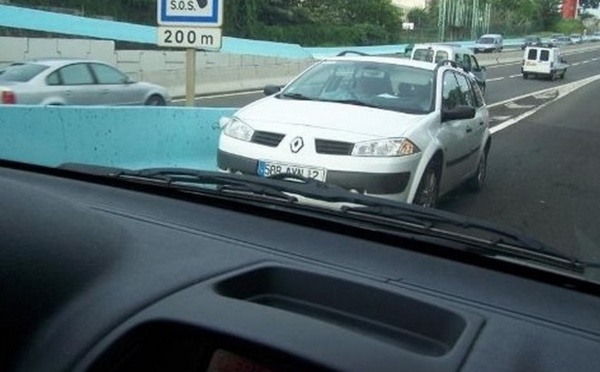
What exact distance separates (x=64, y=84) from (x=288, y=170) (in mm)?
7708

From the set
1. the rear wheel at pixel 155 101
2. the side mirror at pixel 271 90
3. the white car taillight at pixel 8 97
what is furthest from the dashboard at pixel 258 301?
the rear wheel at pixel 155 101

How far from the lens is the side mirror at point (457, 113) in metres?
7.17

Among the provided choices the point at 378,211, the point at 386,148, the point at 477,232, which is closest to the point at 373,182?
the point at 386,148

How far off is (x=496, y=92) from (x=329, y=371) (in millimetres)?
29657

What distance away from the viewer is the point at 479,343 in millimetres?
1793

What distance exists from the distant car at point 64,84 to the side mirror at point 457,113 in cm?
703

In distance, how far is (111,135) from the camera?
7727 millimetres

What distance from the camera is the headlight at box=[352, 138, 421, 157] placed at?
6186mm

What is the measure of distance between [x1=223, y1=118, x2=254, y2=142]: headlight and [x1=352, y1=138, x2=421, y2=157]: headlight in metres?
0.94

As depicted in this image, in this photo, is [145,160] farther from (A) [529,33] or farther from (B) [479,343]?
(A) [529,33]

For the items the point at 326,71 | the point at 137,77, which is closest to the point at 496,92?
the point at 137,77

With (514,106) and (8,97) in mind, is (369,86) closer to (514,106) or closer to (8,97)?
(8,97)

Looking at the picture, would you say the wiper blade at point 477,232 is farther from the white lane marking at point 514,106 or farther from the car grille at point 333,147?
the white lane marking at point 514,106

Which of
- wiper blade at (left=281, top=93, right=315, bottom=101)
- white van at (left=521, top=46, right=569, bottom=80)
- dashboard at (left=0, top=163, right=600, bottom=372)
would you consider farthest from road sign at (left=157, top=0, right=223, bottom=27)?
white van at (left=521, top=46, right=569, bottom=80)
